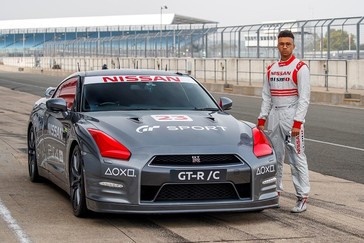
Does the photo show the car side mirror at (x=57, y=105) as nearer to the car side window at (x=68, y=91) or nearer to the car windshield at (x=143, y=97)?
the car windshield at (x=143, y=97)

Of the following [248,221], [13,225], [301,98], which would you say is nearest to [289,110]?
[301,98]

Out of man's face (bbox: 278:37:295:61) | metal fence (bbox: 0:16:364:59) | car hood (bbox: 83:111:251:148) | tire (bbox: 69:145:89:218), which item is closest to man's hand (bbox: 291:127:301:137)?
car hood (bbox: 83:111:251:148)

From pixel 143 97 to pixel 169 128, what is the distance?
125 centimetres

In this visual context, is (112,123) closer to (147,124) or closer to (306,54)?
(147,124)

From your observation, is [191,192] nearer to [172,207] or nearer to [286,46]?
[172,207]

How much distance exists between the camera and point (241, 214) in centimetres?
852

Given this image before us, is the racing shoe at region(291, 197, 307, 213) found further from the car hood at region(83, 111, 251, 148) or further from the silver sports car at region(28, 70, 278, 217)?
the car hood at region(83, 111, 251, 148)

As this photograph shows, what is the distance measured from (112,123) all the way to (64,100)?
131 cm

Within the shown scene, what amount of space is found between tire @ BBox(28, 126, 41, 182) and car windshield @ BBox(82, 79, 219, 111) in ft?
5.44

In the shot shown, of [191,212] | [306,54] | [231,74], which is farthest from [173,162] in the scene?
[231,74]

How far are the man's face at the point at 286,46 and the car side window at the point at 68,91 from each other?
2323 millimetres

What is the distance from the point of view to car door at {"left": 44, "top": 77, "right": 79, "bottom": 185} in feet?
30.3

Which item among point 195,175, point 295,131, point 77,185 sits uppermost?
point 295,131

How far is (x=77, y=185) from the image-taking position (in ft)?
27.8
